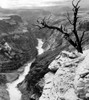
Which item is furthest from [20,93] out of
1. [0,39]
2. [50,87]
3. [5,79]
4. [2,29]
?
[2,29]

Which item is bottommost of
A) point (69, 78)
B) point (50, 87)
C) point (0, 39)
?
point (0, 39)

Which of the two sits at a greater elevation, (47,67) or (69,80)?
(69,80)

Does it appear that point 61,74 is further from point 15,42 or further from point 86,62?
point 15,42

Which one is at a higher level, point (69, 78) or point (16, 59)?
point (69, 78)

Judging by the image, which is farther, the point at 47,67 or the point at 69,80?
the point at 47,67

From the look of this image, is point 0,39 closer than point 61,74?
No

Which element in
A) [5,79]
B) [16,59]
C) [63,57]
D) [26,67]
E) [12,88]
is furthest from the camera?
[16,59]

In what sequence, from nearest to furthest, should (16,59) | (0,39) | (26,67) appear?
1. (26,67)
2. (16,59)
3. (0,39)
